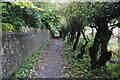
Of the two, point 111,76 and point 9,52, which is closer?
point 9,52

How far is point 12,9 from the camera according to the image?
6699 millimetres

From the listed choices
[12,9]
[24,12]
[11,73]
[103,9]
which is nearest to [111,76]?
[103,9]

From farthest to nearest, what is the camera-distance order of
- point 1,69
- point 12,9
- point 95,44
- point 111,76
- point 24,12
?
1. point 24,12
2. point 12,9
3. point 95,44
4. point 111,76
5. point 1,69

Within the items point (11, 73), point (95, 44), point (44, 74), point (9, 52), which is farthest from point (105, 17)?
point (11, 73)

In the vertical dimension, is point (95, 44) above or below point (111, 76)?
above

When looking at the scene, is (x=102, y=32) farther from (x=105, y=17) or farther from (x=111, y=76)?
(x=111, y=76)

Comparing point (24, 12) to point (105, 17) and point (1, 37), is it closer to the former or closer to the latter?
point (1, 37)

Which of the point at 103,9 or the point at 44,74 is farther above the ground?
the point at 103,9

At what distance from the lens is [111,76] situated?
4469 millimetres

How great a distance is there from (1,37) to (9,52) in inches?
30.1

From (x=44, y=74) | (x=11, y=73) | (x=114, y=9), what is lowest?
(x=44, y=74)

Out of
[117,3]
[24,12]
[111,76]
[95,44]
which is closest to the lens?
[117,3]

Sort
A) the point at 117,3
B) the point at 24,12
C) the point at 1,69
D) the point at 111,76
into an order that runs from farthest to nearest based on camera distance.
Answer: the point at 24,12 → the point at 111,76 → the point at 117,3 → the point at 1,69

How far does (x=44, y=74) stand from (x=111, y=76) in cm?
263
